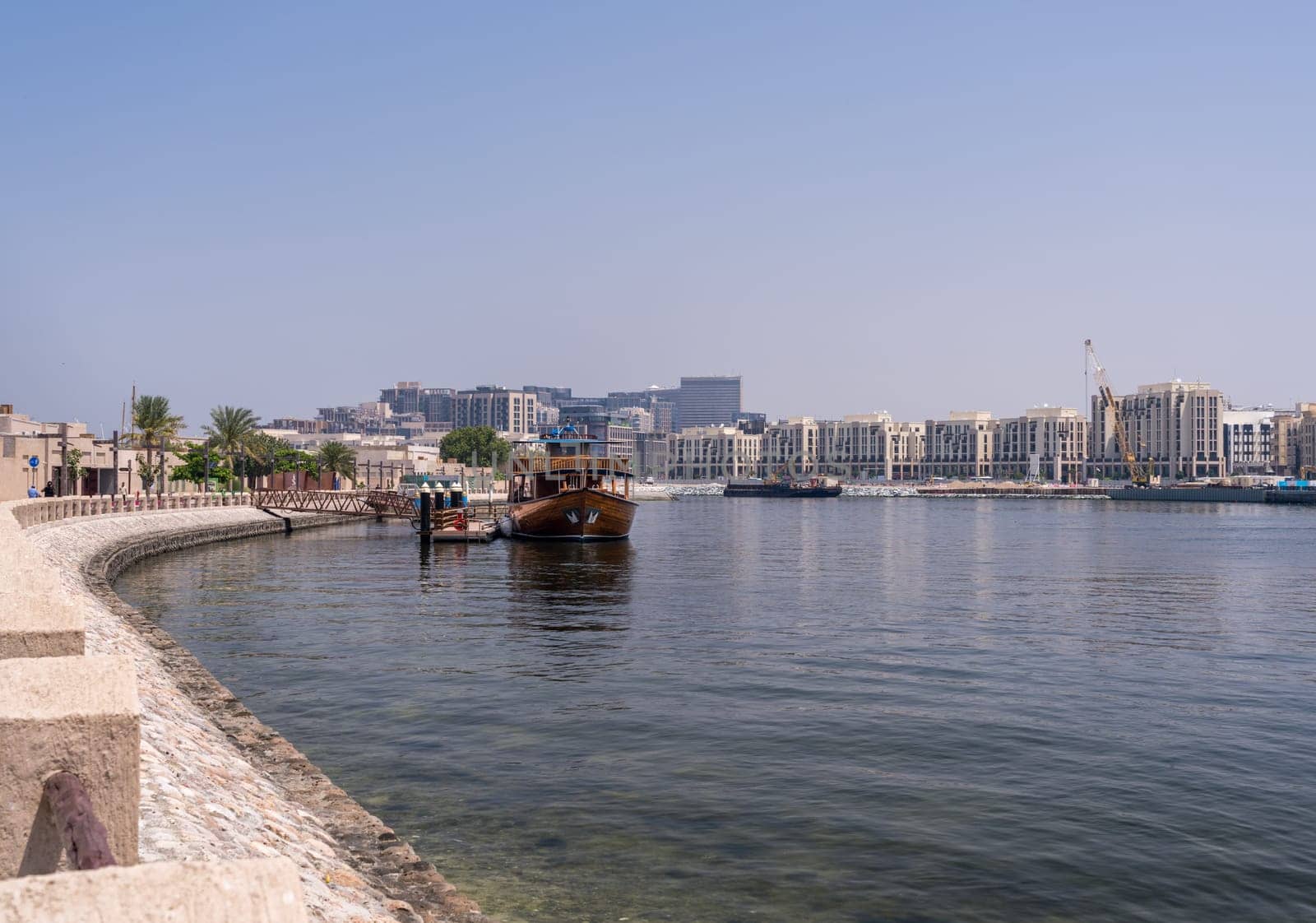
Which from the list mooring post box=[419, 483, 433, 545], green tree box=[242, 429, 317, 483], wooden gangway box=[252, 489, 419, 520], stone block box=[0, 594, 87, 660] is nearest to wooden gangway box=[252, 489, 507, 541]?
wooden gangway box=[252, 489, 419, 520]

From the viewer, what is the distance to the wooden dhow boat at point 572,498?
74938mm

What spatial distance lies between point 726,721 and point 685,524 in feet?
329

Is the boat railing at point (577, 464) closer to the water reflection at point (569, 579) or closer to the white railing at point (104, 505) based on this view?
the water reflection at point (569, 579)

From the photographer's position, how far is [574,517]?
247ft

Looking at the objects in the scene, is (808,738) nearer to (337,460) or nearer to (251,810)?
(251,810)

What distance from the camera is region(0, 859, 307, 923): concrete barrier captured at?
3.86 metres

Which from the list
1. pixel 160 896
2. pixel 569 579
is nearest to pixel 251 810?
pixel 160 896

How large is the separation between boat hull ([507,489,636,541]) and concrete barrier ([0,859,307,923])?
2767 inches

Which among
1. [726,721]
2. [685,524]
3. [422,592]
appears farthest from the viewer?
[685,524]

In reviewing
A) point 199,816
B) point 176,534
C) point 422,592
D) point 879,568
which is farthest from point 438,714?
point 176,534

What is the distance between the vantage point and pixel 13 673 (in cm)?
631

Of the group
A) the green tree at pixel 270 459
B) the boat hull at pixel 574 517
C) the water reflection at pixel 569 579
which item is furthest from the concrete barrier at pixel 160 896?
the green tree at pixel 270 459

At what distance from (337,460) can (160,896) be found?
157049mm

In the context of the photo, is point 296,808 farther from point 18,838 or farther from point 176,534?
point 176,534
